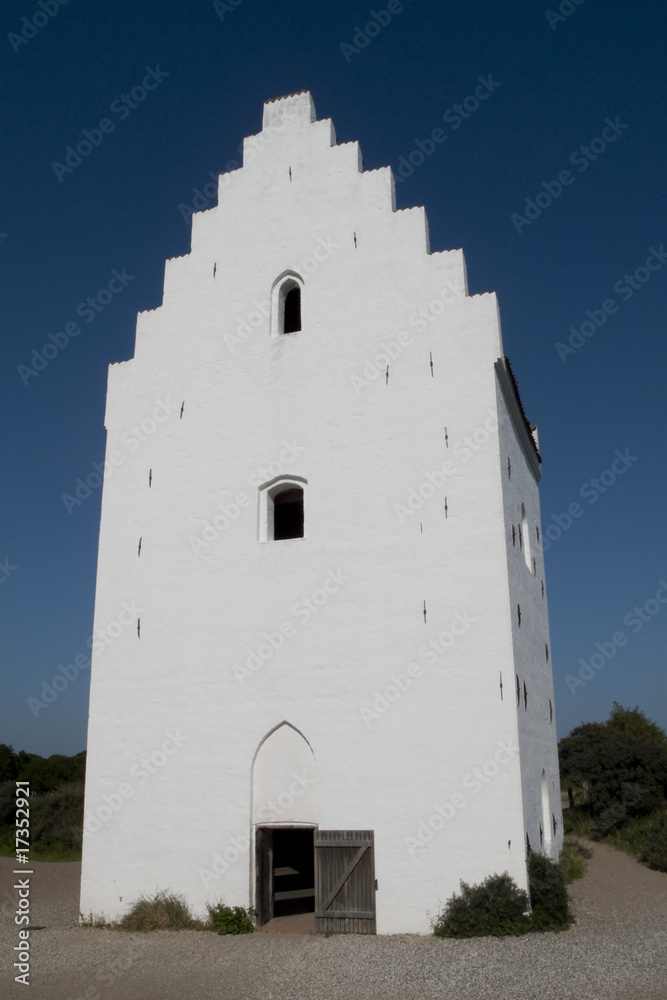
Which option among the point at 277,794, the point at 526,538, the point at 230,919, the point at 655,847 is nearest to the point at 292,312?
the point at 526,538

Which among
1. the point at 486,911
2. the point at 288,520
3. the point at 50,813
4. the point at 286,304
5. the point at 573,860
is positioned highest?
the point at 286,304

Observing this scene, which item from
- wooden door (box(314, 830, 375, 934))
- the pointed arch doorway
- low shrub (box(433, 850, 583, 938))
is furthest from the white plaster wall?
the pointed arch doorway

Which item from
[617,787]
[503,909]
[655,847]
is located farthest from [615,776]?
[503,909]

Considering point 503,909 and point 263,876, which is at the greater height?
point 263,876

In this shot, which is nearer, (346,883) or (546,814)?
(346,883)

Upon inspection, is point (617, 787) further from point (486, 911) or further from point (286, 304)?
point (286, 304)

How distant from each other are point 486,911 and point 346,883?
2.11 m

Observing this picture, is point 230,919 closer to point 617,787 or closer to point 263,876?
point 263,876

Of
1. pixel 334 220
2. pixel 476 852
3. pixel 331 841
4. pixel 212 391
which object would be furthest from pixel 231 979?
pixel 334 220

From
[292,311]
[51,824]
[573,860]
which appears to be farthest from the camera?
[51,824]

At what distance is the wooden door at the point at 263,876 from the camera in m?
11.9

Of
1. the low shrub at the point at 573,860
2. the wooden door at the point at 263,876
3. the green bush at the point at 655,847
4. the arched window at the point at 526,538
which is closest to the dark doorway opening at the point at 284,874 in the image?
the wooden door at the point at 263,876

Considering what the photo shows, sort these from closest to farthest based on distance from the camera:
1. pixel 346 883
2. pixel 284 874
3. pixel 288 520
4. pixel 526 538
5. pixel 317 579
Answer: pixel 346 883 < pixel 317 579 < pixel 526 538 < pixel 288 520 < pixel 284 874

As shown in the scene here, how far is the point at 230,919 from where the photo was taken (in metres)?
11.5
